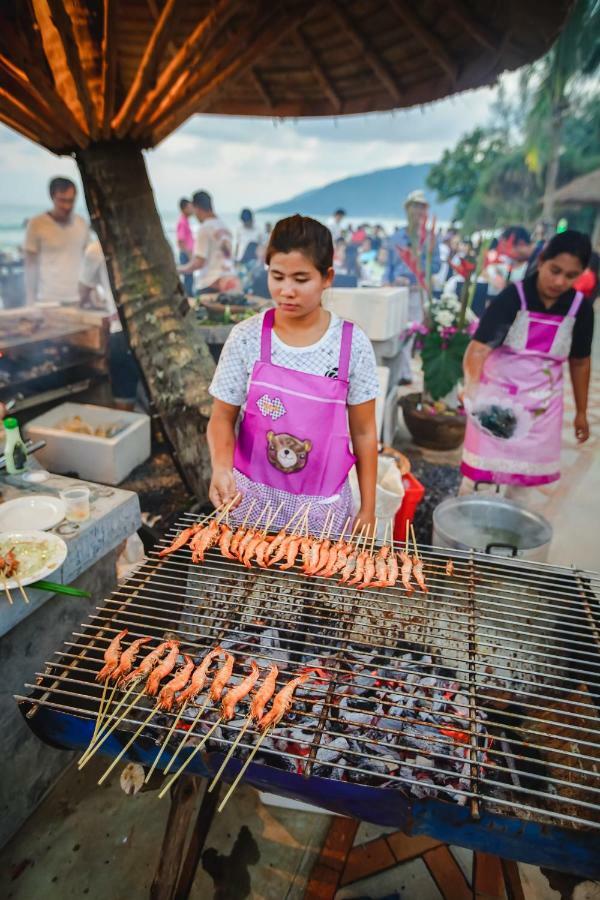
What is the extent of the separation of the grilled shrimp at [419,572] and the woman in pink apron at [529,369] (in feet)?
7.01

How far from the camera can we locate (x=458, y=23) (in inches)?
151

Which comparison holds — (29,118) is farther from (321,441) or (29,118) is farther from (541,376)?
(541,376)

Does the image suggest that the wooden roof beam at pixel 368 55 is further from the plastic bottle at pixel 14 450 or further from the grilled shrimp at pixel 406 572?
the grilled shrimp at pixel 406 572

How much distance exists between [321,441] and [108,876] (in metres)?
2.40

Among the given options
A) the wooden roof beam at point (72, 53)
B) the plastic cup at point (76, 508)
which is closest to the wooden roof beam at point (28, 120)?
the wooden roof beam at point (72, 53)

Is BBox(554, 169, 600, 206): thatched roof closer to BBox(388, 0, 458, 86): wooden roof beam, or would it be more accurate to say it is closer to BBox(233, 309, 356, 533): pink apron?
BBox(388, 0, 458, 86): wooden roof beam

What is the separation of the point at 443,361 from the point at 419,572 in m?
4.42

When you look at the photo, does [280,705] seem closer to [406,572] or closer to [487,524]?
[406,572]

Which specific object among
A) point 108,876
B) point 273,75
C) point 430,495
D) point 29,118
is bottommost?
point 108,876

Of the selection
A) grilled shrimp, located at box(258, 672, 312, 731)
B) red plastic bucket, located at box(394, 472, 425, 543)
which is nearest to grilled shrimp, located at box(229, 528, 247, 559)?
grilled shrimp, located at box(258, 672, 312, 731)

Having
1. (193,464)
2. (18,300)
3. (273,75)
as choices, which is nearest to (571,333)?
(193,464)

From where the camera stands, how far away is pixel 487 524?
372 cm

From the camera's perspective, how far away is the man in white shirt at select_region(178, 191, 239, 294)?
28.7 feet

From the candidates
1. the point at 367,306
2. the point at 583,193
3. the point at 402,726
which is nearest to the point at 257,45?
the point at 367,306
